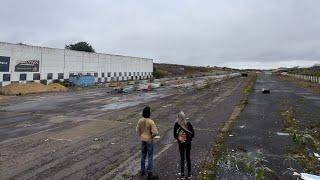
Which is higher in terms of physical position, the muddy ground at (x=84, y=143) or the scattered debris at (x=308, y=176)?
the scattered debris at (x=308, y=176)

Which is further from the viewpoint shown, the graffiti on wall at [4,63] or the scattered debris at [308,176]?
the graffiti on wall at [4,63]

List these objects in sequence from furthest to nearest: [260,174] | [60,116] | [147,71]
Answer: [147,71]
[60,116]
[260,174]

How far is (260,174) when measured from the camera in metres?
8.41

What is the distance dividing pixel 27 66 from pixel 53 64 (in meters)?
4.84

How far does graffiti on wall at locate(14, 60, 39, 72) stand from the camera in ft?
121

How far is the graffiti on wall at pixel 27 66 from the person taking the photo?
1455 inches

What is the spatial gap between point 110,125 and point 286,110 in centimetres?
1051

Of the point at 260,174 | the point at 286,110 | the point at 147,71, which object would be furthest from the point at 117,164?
the point at 147,71

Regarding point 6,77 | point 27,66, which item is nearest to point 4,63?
point 6,77

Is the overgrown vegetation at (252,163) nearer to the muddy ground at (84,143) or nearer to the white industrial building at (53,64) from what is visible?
the muddy ground at (84,143)

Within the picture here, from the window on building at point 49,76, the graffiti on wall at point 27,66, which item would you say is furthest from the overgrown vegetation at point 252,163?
the window on building at point 49,76

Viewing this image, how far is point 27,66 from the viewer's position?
1508 inches

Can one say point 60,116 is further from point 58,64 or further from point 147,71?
point 147,71

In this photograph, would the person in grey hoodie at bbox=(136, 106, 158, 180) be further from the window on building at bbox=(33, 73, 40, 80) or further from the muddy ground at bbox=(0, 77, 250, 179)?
the window on building at bbox=(33, 73, 40, 80)
